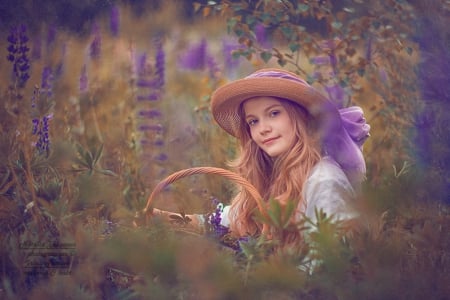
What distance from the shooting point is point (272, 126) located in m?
1.83

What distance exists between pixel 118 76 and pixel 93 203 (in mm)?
2020

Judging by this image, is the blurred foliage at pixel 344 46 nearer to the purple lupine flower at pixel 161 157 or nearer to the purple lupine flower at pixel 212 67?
the purple lupine flower at pixel 212 67

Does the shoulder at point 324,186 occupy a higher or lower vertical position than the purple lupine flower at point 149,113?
lower

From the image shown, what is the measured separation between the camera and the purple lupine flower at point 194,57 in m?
2.89

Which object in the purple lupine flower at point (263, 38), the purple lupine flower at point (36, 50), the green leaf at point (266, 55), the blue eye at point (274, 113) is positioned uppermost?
the purple lupine flower at point (263, 38)

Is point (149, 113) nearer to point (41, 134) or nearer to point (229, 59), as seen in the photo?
point (229, 59)

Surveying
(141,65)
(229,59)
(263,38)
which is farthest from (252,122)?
(229,59)

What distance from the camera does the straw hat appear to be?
68.0 inches

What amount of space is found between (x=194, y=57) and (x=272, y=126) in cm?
120

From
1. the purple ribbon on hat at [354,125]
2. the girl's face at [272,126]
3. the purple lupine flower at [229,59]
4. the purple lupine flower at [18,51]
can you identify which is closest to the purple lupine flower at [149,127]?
the purple lupine flower at [229,59]

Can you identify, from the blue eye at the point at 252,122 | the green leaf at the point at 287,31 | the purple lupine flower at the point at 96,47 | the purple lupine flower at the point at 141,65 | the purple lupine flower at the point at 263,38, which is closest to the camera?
the blue eye at the point at 252,122

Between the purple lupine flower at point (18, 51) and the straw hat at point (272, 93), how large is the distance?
22.1 inches

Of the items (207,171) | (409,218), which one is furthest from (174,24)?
(409,218)

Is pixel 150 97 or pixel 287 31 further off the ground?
pixel 287 31
